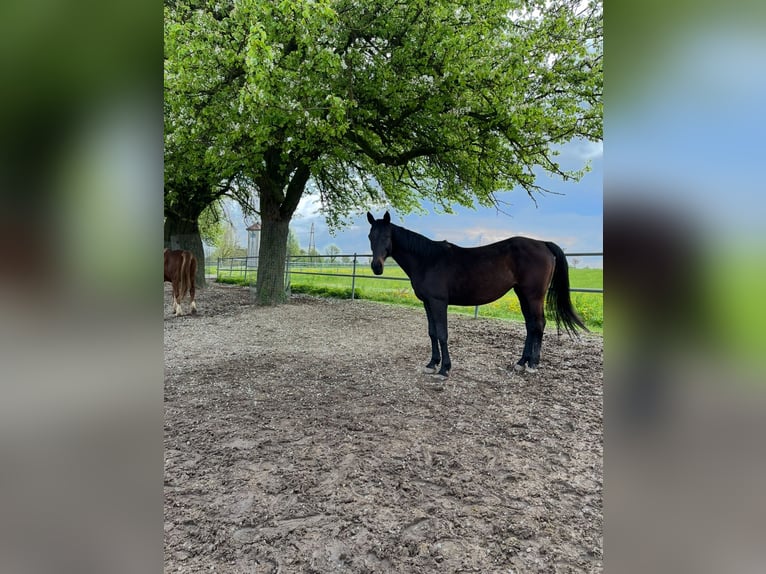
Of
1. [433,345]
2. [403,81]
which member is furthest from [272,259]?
[433,345]

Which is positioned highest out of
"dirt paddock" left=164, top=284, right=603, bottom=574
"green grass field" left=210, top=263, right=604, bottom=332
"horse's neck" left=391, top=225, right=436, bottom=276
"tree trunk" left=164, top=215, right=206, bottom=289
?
"tree trunk" left=164, top=215, right=206, bottom=289

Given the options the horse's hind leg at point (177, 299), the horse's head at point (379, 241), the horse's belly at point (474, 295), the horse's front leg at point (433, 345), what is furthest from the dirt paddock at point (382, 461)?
the horse's hind leg at point (177, 299)

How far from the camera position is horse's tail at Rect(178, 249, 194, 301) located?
6066 millimetres

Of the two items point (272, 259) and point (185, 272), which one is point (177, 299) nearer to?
point (185, 272)

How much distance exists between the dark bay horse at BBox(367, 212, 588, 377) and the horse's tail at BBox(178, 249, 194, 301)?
4.02 metres

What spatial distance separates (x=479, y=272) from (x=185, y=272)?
4.85m

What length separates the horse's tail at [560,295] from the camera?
3467 mm

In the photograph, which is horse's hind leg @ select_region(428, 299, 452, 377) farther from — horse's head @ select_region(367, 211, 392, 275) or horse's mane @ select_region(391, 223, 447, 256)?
horse's head @ select_region(367, 211, 392, 275)
